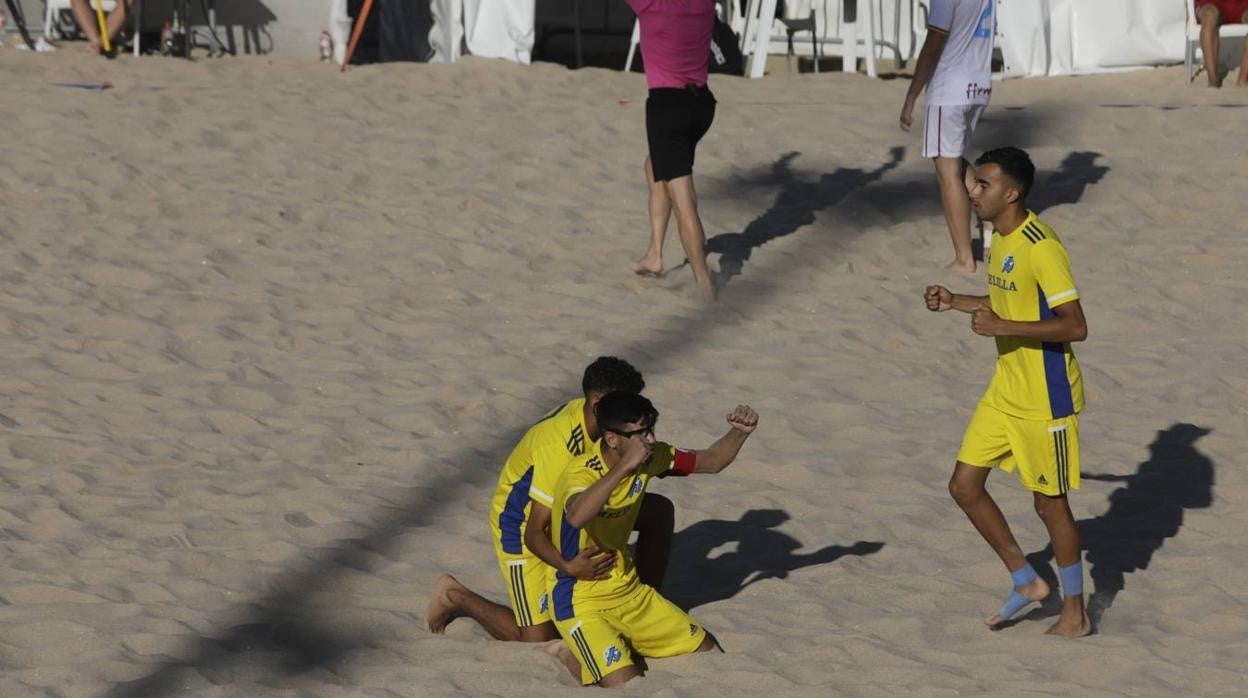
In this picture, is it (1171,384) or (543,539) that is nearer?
(543,539)

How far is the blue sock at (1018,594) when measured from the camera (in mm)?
4727

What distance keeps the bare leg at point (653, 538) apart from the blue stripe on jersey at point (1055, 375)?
1.07 meters

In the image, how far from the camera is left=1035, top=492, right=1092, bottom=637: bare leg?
4.68 m

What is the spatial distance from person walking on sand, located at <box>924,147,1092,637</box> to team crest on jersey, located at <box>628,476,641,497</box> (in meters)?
0.87

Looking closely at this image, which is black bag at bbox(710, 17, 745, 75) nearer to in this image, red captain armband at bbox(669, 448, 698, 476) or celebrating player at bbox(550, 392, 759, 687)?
red captain armband at bbox(669, 448, 698, 476)

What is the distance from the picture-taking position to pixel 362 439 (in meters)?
6.29

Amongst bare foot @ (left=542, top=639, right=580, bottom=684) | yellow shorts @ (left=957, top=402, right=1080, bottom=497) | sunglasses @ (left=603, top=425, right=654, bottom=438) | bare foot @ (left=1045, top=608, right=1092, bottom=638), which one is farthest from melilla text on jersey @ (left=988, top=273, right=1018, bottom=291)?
bare foot @ (left=542, top=639, right=580, bottom=684)

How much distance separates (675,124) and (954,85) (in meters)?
1.34

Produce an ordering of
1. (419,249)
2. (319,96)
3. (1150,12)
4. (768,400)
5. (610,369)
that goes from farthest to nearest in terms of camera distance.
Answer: (1150,12) → (319,96) → (419,249) → (768,400) → (610,369)

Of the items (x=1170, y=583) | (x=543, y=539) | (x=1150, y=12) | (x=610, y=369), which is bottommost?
(x=1170, y=583)

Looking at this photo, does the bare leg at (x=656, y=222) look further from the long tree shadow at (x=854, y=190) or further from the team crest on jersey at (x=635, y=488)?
the team crest on jersey at (x=635, y=488)

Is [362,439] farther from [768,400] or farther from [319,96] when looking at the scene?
[319,96]

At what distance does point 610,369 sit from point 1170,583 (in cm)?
187

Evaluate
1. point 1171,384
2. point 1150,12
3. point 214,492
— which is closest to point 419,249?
point 214,492
